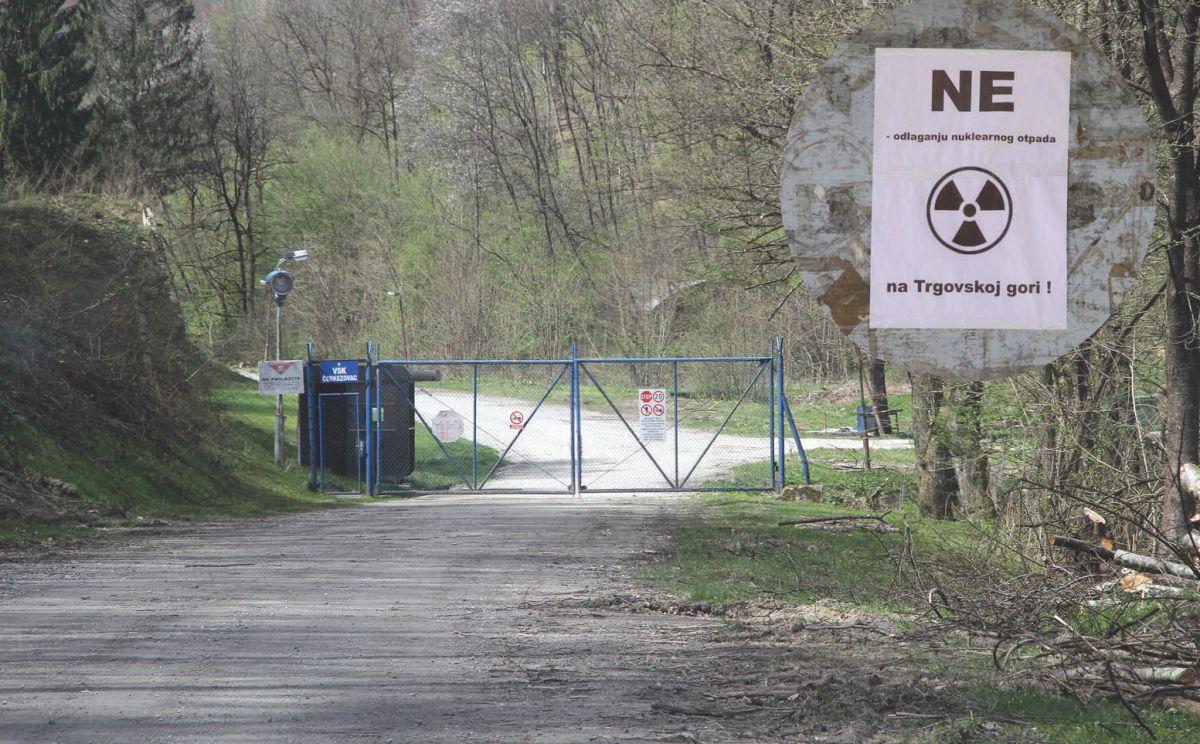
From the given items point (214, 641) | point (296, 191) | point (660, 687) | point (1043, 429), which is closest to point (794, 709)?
point (660, 687)

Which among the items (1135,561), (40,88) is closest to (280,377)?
(40,88)

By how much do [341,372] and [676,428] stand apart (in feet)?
21.5

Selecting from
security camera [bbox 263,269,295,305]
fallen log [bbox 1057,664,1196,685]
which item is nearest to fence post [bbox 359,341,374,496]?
security camera [bbox 263,269,295,305]

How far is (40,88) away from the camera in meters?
31.8

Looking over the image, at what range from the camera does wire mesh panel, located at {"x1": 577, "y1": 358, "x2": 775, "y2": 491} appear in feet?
71.1

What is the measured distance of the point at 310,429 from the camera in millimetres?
23312

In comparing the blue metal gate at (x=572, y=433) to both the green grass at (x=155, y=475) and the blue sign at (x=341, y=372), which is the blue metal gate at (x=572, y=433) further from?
the green grass at (x=155, y=475)

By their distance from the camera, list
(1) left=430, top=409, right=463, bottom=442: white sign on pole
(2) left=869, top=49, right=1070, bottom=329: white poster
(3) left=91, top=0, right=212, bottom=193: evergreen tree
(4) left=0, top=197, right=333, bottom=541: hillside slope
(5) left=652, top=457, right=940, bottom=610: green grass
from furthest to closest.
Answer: (3) left=91, top=0, right=212, bottom=193: evergreen tree, (1) left=430, top=409, right=463, bottom=442: white sign on pole, (4) left=0, top=197, right=333, bottom=541: hillside slope, (5) left=652, top=457, right=940, bottom=610: green grass, (2) left=869, top=49, right=1070, bottom=329: white poster

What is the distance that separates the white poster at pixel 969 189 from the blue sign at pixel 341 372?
20.5 m

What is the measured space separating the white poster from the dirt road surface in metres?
2.50

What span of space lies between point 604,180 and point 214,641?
42327 mm

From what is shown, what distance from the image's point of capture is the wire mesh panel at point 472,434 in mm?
23156

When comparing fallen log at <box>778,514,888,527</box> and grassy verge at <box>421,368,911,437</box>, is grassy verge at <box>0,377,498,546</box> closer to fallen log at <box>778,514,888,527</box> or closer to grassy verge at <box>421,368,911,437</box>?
grassy verge at <box>421,368,911,437</box>

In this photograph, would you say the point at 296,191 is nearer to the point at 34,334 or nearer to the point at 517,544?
the point at 34,334
